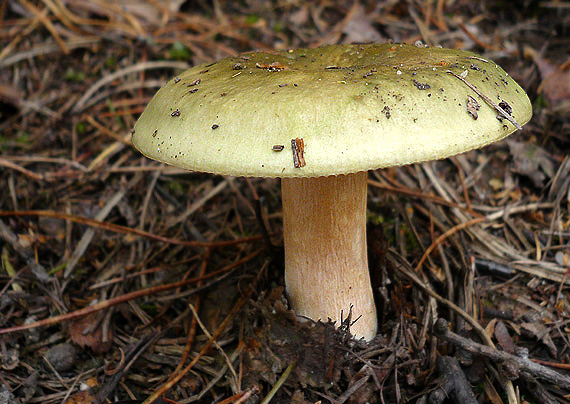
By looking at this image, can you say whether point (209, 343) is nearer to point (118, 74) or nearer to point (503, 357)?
point (503, 357)

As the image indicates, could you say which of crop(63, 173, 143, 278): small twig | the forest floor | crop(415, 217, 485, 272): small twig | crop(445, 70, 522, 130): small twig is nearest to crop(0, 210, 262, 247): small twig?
the forest floor

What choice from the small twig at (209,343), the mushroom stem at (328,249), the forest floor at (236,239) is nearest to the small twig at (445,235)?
the forest floor at (236,239)

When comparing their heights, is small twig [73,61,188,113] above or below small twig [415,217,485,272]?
above

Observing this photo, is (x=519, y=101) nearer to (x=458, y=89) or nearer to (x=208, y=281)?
(x=458, y=89)

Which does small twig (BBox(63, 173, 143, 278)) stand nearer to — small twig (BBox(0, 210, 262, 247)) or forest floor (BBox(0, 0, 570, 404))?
forest floor (BBox(0, 0, 570, 404))

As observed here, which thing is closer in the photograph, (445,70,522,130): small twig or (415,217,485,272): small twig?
(445,70,522,130): small twig

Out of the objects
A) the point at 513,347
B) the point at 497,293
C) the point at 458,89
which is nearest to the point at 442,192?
the point at 497,293

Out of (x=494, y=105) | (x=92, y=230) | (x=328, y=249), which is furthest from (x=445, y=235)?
(x=92, y=230)
